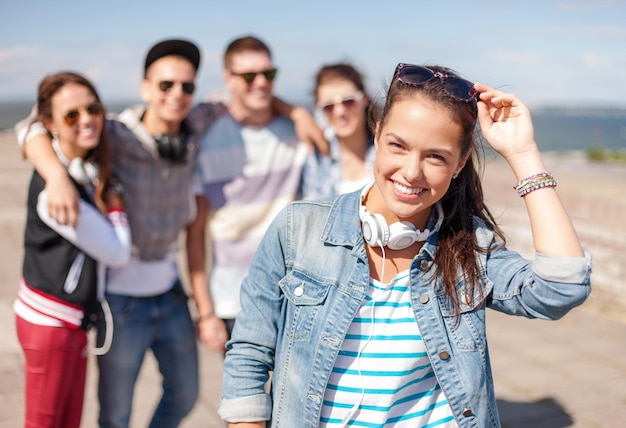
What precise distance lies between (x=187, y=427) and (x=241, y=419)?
269 centimetres

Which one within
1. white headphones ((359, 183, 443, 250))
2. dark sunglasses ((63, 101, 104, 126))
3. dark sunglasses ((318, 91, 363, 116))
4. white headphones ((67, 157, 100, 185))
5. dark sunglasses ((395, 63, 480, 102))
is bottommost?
white headphones ((359, 183, 443, 250))

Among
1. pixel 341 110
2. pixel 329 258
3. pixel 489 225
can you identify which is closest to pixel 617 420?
pixel 341 110

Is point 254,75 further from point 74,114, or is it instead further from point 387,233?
point 387,233

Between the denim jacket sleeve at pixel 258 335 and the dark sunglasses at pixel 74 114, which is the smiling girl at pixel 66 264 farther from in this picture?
the denim jacket sleeve at pixel 258 335

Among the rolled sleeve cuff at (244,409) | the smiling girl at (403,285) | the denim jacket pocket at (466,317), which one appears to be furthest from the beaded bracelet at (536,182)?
the rolled sleeve cuff at (244,409)

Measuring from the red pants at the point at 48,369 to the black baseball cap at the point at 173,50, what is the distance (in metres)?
1.47

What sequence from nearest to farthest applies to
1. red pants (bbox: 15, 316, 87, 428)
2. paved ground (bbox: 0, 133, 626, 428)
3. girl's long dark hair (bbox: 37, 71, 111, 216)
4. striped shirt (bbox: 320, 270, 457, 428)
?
striped shirt (bbox: 320, 270, 457, 428) → red pants (bbox: 15, 316, 87, 428) → girl's long dark hair (bbox: 37, 71, 111, 216) → paved ground (bbox: 0, 133, 626, 428)

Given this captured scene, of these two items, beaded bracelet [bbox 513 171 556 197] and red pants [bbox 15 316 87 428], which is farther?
red pants [bbox 15 316 87 428]

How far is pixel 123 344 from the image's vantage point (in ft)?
11.0

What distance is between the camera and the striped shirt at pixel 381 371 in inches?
79.5

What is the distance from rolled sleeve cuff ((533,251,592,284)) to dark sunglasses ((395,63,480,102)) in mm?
504

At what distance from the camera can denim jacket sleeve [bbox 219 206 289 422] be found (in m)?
2.08

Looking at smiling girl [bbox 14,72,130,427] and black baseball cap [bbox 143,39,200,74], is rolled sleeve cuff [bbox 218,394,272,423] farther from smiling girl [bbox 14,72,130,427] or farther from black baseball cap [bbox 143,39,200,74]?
black baseball cap [bbox 143,39,200,74]

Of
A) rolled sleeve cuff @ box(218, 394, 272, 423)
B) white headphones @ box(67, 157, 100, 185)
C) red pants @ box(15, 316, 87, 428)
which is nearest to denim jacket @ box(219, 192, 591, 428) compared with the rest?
rolled sleeve cuff @ box(218, 394, 272, 423)
